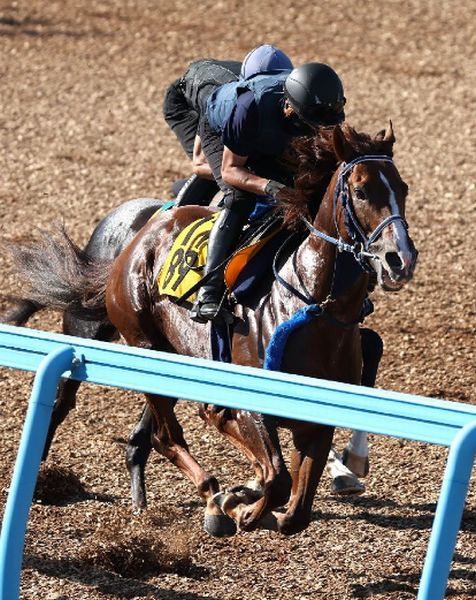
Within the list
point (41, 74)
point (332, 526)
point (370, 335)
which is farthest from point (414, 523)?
point (41, 74)

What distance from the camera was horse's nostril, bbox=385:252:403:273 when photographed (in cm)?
466

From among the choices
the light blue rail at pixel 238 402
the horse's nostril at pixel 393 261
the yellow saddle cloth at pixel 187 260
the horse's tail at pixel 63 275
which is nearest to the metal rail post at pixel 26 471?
the light blue rail at pixel 238 402

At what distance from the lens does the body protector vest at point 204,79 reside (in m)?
6.45

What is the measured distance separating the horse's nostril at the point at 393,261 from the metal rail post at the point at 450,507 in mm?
1532

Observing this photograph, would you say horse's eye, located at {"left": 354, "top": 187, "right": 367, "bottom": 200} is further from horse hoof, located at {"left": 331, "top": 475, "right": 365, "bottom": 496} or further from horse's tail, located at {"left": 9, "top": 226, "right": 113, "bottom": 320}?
horse's tail, located at {"left": 9, "top": 226, "right": 113, "bottom": 320}

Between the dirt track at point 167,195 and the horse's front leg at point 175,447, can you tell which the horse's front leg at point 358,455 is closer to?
the dirt track at point 167,195

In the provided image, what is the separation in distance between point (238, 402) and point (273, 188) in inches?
76.3

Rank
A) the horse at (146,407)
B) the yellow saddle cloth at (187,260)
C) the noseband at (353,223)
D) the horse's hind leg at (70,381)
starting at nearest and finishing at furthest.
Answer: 1. the noseband at (353,223)
2. the yellow saddle cloth at (187,260)
3. the horse at (146,407)
4. the horse's hind leg at (70,381)

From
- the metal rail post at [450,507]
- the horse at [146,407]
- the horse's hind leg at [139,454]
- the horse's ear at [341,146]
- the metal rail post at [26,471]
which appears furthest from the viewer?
the horse's hind leg at [139,454]

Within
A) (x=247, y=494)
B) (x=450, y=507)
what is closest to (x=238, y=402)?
(x=450, y=507)

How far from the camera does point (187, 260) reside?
576 cm

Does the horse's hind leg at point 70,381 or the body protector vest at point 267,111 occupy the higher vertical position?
the body protector vest at point 267,111

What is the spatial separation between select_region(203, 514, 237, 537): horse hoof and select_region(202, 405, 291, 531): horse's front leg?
38mm

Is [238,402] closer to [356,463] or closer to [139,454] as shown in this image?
[356,463]
